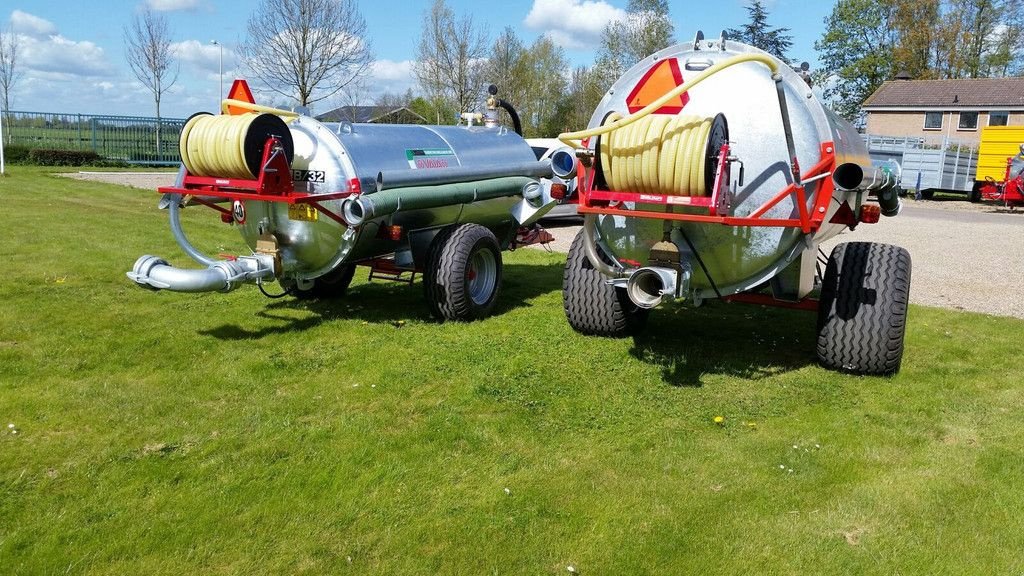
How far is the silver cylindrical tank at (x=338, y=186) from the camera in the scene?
6.50 meters

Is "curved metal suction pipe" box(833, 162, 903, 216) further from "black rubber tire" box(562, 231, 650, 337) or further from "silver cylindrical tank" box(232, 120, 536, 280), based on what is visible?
"silver cylindrical tank" box(232, 120, 536, 280)

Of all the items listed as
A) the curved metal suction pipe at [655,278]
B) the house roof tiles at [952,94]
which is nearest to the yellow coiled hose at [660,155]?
the curved metal suction pipe at [655,278]

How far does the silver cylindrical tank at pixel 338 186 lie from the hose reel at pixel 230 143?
265 millimetres

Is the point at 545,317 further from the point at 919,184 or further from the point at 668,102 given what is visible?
the point at 919,184

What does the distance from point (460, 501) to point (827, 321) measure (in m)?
3.20

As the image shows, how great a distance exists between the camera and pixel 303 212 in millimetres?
6496

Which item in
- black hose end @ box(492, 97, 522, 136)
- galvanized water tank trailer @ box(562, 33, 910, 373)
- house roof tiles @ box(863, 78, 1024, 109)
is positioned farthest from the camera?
house roof tiles @ box(863, 78, 1024, 109)

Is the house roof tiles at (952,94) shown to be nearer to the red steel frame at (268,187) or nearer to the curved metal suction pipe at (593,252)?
the curved metal suction pipe at (593,252)

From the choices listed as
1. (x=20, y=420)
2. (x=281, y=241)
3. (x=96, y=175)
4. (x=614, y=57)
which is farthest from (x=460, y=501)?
(x=614, y=57)

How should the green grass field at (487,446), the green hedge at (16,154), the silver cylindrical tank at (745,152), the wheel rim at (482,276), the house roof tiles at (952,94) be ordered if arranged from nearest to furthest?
the green grass field at (487,446) < the silver cylindrical tank at (745,152) < the wheel rim at (482,276) < the green hedge at (16,154) < the house roof tiles at (952,94)

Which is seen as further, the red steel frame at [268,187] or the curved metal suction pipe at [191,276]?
the red steel frame at [268,187]

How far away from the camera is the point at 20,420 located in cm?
475

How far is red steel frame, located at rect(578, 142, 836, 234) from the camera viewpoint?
4.75 m

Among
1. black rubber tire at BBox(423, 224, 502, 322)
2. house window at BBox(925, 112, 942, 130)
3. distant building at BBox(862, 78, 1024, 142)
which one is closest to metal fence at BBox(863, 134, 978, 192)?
distant building at BBox(862, 78, 1024, 142)
